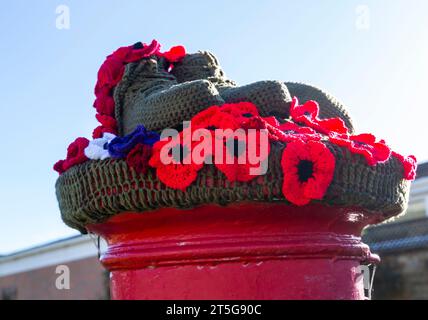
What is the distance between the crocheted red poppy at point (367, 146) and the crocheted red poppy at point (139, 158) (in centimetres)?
28

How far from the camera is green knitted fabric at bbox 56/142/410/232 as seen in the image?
88cm

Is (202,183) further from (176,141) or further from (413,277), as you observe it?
(413,277)

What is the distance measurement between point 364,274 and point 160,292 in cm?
38

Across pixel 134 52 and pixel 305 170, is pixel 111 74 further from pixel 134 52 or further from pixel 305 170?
pixel 305 170

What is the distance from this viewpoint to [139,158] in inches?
35.1

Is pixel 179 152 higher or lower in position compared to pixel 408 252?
higher

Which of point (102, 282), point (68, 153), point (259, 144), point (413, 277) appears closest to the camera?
point (259, 144)

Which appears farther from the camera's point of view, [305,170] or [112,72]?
[112,72]

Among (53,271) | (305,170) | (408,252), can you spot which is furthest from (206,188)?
(53,271)

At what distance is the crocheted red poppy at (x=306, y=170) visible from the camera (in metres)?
0.87

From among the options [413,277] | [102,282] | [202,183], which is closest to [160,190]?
[202,183]

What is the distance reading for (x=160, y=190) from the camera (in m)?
0.89

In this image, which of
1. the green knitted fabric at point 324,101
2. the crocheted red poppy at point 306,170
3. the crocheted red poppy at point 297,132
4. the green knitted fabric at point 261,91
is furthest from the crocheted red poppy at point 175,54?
the crocheted red poppy at point 306,170

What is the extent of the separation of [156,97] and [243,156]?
252 millimetres
